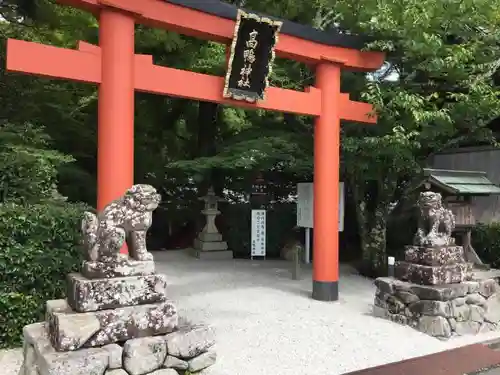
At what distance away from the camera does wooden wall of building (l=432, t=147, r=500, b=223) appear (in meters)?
10.0

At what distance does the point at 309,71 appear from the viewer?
400 inches

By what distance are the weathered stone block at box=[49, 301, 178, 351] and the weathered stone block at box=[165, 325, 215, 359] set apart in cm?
10

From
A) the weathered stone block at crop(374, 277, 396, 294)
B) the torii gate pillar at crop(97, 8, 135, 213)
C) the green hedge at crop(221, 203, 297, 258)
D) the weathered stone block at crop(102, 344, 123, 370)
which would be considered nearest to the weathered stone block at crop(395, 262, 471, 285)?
the weathered stone block at crop(374, 277, 396, 294)

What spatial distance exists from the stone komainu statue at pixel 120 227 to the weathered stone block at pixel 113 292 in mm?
210

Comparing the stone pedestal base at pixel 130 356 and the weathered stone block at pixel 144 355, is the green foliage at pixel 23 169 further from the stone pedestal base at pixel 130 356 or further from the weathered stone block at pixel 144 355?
the weathered stone block at pixel 144 355

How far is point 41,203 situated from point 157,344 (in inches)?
130

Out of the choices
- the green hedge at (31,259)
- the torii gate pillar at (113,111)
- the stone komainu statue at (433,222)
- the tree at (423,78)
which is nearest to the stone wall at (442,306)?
the stone komainu statue at (433,222)

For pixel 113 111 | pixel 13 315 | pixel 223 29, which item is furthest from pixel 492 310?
pixel 13 315

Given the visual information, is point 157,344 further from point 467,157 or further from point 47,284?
point 467,157

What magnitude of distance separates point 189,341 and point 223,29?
4.72 meters

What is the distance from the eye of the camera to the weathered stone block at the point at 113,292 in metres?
3.63

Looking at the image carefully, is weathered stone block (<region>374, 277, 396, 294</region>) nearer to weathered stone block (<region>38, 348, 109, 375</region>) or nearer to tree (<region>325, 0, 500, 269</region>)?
tree (<region>325, 0, 500, 269</region>)

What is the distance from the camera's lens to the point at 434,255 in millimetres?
6312

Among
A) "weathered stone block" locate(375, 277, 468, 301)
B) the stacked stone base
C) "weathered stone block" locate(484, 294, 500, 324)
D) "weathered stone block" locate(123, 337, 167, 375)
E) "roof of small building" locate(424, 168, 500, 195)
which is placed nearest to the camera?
the stacked stone base
